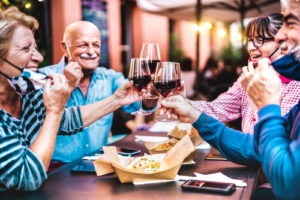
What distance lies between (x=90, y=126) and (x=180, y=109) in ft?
3.73

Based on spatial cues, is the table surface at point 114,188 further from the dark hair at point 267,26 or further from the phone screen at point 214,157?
the dark hair at point 267,26

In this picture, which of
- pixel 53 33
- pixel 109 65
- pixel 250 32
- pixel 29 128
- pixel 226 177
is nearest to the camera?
pixel 226 177

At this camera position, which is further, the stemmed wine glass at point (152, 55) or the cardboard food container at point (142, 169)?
the stemmed wine glass at point (152, 55)

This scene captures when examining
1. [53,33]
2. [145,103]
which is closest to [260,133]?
[145,103]

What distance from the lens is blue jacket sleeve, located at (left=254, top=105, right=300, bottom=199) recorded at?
3.26ft

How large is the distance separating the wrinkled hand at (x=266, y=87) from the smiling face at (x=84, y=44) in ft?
5.61

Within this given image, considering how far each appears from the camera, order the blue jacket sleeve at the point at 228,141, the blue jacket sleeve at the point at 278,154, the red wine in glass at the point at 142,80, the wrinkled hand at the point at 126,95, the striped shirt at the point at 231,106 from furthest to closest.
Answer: the striped shirt at the point at 231,106 < the wrinkled hand at the point at 126,95 < the red wine in glass at the point at 142,80 < the blue jacket sleeve at the point at 228,141 < the blue jacket sleeve at the point at 278,154

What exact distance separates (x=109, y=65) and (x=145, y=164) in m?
6.56

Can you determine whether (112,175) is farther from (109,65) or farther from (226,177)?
(109,65)

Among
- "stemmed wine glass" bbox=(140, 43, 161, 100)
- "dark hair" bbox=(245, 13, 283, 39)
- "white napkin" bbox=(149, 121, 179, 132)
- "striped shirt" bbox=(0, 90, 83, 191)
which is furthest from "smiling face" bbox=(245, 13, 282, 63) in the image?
"striped shirt" bbox=(0, 90, 83, 191)

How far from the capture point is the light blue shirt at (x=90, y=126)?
2488 millimetres

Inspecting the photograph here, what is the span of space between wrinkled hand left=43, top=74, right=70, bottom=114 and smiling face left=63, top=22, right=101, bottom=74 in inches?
44.4

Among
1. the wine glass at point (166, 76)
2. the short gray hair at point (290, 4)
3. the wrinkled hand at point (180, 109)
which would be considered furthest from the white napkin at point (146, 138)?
the short gray hair at point (290, 4)

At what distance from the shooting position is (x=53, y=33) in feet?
19.8
